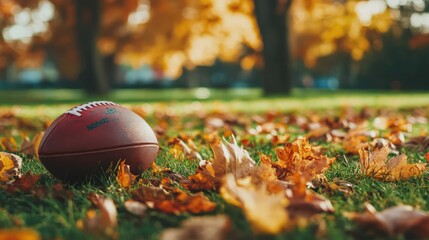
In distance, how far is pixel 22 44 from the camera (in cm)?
3650

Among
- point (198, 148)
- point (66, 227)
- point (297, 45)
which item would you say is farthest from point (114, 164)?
point (297, 45)

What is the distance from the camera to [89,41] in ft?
74.9

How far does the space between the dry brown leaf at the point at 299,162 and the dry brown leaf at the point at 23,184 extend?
3.88ft

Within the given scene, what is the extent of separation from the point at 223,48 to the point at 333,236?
112 ft

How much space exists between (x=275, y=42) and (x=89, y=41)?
31.0 feet

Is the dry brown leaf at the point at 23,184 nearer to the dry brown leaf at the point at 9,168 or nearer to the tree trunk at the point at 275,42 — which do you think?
the dry brown leaf at the point at 9,168

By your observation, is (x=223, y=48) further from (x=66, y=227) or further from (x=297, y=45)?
(x=66, y=227)

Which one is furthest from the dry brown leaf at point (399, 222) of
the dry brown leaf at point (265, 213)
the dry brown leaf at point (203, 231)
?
the dry brown leaf at point (203, 231)

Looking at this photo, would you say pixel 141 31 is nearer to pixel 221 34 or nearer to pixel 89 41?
pixel 221 34

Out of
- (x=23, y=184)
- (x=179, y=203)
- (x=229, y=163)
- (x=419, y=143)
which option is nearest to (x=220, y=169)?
(x=229, y=163)

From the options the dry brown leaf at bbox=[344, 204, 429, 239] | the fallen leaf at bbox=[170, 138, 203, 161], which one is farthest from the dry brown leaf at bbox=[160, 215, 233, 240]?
the fallen leaf at bbox=[170, 138, 203, 161]

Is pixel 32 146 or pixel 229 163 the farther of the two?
pixel 32 146

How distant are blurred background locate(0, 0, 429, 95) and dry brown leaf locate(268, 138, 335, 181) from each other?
14.1m

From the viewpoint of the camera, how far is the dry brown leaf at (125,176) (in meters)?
2.61
